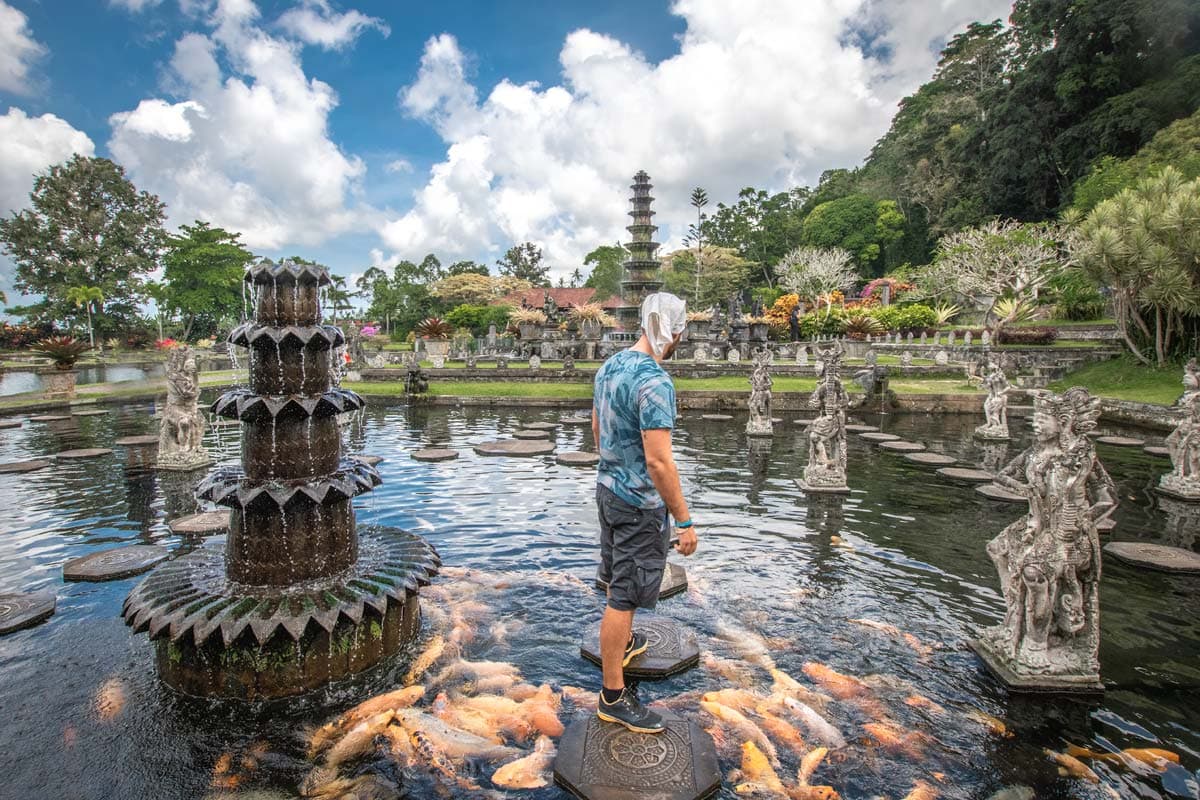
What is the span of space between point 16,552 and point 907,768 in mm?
8905

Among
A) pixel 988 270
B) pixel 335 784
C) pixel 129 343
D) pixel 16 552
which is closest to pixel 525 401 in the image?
pixel 16 552

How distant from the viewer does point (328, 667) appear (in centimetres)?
415

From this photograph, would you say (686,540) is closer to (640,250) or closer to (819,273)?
(640,250)

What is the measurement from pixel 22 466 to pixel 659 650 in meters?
12.2

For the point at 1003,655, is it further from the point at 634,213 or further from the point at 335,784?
the point at 634,213

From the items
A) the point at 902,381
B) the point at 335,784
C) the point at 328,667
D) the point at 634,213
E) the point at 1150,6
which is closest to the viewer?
the point at 335,784

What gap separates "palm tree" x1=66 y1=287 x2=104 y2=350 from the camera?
45.6 metres

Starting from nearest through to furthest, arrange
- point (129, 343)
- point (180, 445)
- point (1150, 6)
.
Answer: point (180, 445) < point (1150, 6) < point (129, 343)

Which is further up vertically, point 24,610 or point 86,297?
point 86,297

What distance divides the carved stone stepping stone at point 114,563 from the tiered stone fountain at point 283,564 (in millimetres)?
2017

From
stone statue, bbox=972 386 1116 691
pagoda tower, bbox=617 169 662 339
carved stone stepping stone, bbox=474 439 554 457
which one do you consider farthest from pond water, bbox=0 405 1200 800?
pagoda tower, bbox=617 169 662 339

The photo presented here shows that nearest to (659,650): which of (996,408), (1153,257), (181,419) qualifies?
(181,419)

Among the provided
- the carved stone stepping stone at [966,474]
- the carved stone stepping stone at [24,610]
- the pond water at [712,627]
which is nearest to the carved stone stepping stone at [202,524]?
the pond water at [712,627]

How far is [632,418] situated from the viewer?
11.4 ft
